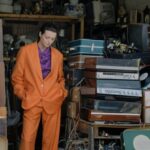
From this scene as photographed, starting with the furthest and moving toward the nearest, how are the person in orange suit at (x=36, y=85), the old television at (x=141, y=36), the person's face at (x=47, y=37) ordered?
the old television at (x=141, y=36) → the person in orange suit at (x=36, y=85) → the person's face at (x=47, y=37)

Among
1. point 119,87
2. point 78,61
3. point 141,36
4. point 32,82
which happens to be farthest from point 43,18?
point 119,87

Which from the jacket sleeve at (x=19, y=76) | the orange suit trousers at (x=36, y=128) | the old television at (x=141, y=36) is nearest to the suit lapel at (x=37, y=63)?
the jacket sleeve at (x=19, y=76)

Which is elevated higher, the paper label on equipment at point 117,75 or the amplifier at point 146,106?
the paper label on equipment at point 117,75

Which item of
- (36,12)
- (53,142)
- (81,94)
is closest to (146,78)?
(81,94)

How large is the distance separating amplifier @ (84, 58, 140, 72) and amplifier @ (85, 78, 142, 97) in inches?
4.6

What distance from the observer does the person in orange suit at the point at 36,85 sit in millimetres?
4453

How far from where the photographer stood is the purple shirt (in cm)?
452

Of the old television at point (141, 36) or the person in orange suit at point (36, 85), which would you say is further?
the old television at point (141, 36)

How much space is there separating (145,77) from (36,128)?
1.20 meters

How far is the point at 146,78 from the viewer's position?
15.8ft

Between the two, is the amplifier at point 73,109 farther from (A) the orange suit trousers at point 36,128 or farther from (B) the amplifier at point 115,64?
(B) the amplifier at point 115,64

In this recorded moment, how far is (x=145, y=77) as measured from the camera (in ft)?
15.8

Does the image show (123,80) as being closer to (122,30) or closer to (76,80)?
(76,80)

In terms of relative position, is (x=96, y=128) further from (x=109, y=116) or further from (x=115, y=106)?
(x=115, y=106)
